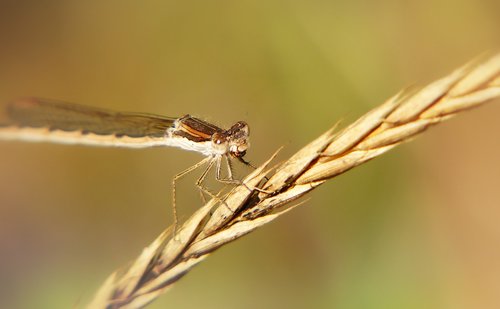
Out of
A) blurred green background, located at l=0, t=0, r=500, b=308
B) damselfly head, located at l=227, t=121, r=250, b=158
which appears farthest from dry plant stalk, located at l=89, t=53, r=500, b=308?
blurred green background, located at l=0, t=0, r=500, b=308

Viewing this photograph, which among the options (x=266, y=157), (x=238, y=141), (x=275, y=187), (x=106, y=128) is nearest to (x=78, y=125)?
(x=106, y=128)

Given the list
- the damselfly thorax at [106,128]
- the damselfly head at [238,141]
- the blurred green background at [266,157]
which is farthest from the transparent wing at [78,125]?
the blurred green background at [266,157]

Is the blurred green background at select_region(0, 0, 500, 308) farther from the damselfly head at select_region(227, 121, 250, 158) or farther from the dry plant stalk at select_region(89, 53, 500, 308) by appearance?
the dry plant stalk at select_region(89, 53, 500, 308)

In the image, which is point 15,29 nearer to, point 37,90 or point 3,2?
point 3,2

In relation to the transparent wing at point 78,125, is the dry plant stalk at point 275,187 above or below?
below

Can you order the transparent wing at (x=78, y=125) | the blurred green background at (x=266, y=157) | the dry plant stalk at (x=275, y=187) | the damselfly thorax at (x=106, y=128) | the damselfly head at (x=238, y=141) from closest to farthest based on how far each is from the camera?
the dry plant stalk at (x=275, y=187)
the damselfly head at (x=238, y=141)
the damselfly thorax at (x=106, y=128)
the transparent wing at (x=78, y=125)
the blurred green background at (x=266, y=157)

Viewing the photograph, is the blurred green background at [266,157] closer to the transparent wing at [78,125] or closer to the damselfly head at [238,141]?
the transparent wing at [78,125]
